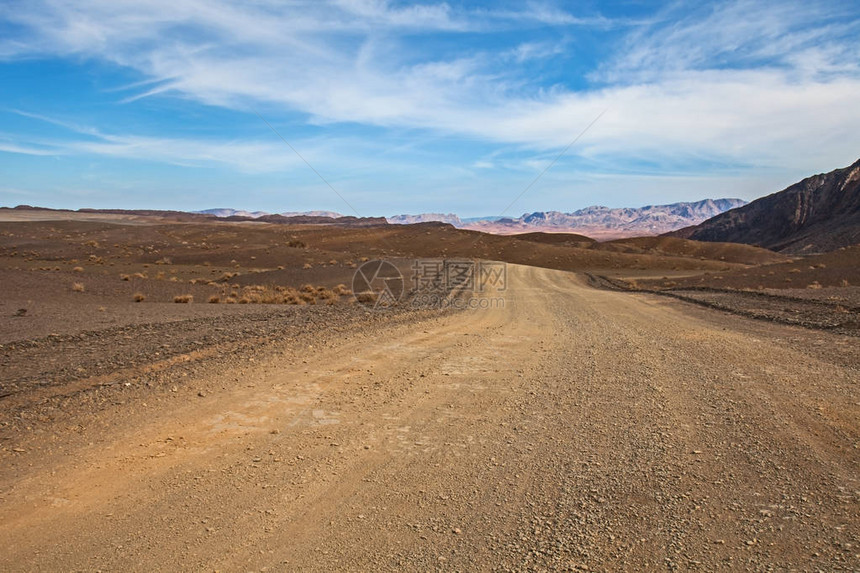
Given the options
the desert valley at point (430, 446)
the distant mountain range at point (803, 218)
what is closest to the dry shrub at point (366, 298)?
the desert valley at point (430, 446)

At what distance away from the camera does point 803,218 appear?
5098 inches

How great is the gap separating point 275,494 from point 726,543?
3.61 m

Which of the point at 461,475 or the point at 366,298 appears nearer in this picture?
the point at 461,475

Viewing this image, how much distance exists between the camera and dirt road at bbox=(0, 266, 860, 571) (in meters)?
3.94

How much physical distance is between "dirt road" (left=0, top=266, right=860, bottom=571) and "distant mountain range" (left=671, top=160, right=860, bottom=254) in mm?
107288

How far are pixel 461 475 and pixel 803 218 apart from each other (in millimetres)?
153175

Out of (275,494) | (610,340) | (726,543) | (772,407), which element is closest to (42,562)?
(275,494)

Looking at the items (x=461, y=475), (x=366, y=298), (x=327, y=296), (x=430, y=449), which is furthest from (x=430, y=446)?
(x=327, y=296)

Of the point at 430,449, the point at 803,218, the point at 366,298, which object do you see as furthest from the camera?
the point at 803,218

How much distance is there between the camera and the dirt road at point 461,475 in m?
3.94

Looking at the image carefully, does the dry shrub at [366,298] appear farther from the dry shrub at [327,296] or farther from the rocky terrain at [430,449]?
the rocky terrain at [430,449]

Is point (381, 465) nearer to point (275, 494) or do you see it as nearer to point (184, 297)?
point (275, 494)

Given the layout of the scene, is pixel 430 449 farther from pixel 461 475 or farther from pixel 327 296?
pixel 327 296

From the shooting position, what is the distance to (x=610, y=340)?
1273cm
